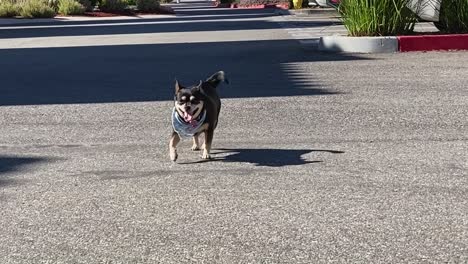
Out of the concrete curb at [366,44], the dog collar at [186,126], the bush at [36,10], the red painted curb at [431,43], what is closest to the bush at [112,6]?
the bush at [36,10]

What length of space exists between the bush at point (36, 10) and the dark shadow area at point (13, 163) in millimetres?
31027

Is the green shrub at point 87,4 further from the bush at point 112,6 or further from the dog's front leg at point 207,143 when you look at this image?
the dog's front leg at point 207,143

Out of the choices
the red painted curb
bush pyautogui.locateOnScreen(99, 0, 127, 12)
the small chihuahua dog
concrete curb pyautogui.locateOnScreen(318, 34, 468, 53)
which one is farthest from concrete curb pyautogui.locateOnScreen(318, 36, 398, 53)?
bush pyautogui.locateOnScreen(99, 0, 127, 12)

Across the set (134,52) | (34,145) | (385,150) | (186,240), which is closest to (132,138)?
(34,145)

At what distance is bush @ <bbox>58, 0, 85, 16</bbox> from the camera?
130 feet

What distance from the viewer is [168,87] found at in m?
11.6

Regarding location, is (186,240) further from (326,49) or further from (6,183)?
(326,49)

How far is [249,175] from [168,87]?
529 cm

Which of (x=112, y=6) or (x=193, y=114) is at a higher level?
(x=193, y=114)

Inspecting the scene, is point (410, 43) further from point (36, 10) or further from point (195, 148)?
point (36, 10)

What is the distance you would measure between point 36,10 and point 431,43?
82.9ft

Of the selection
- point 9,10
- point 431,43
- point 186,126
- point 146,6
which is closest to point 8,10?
point 9,10

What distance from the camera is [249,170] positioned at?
6.59 meters

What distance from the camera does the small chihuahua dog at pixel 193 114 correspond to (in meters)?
6.51
